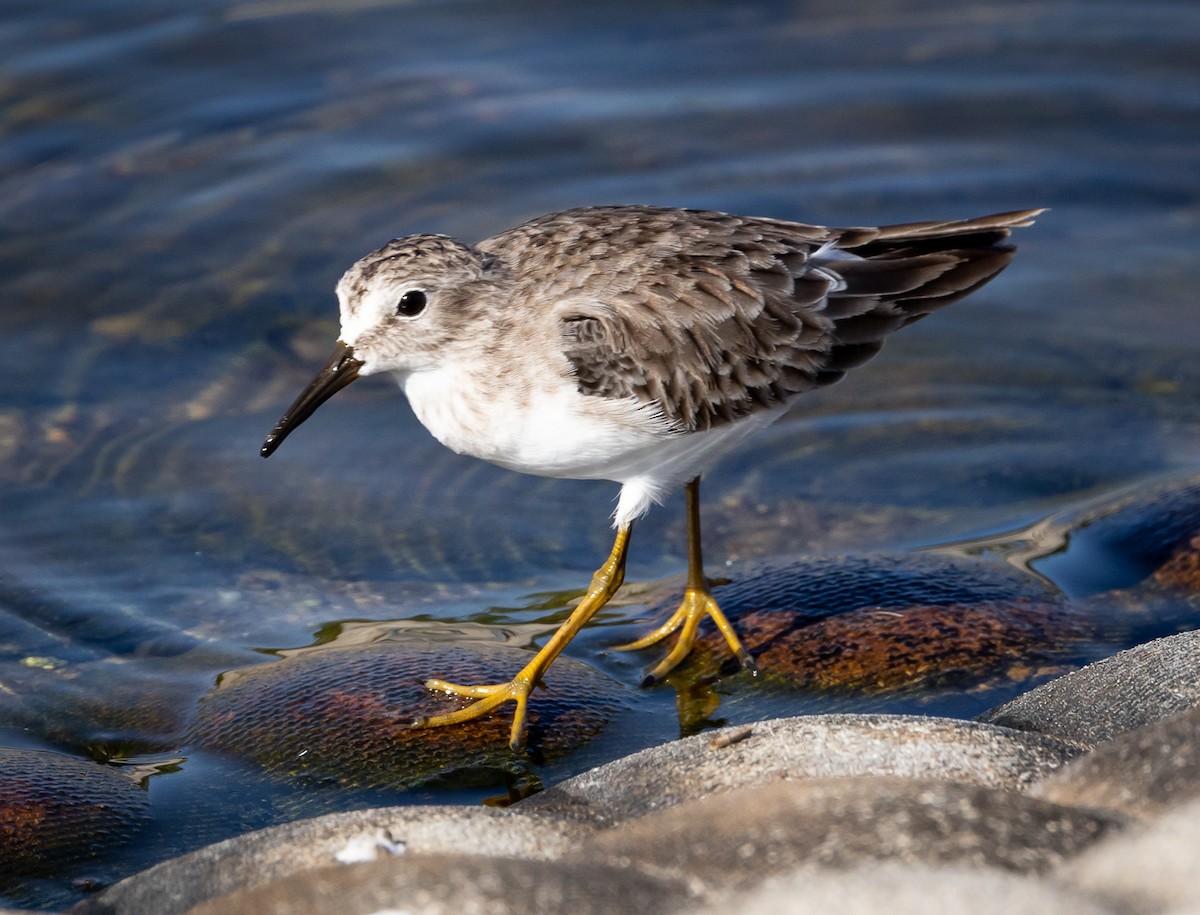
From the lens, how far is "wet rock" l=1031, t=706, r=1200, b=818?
3635 millimetres

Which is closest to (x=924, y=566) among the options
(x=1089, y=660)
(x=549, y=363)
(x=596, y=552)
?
(x=1089, y=660)

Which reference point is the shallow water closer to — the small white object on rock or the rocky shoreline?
the rocky shoreline

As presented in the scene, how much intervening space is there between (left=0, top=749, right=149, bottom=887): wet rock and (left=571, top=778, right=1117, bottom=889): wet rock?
193 cm

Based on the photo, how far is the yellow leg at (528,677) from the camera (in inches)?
219

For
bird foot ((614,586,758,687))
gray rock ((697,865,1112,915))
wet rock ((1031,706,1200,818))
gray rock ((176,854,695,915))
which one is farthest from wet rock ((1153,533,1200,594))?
gray rock ((176,854,695,915))

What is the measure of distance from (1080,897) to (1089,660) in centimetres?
274

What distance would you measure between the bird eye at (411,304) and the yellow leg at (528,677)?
4.08ft

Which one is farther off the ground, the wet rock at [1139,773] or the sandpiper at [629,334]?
the sandpiper at [629,334]

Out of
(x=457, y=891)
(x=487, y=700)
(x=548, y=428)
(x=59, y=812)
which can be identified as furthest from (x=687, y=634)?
(x=457, y=891)

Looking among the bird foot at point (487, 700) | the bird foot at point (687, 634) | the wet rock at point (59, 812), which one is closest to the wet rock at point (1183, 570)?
the bird foot at point (687, 634)

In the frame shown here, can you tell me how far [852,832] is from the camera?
11.6 feet

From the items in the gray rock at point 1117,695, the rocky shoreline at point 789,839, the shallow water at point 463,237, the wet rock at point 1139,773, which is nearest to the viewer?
the rocky shoreline at point 789,839

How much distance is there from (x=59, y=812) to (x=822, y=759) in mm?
2584

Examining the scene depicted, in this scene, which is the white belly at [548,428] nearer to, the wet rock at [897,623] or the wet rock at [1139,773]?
the wet rock at [897,623]
